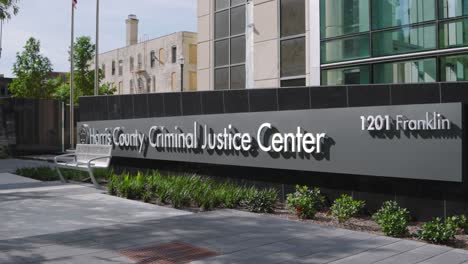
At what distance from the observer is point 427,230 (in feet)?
23.7

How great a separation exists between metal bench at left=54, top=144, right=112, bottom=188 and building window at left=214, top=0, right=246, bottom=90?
12451mm

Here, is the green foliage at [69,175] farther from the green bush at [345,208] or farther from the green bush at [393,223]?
the green bush at [393,223]

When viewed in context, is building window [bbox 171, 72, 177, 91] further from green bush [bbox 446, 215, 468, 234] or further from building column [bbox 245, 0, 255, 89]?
green bush [bbox 446, 215, 468, 234]

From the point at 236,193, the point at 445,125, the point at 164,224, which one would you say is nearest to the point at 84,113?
the point at 236,193

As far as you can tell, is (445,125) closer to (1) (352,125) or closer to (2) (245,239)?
(1) (352,125)

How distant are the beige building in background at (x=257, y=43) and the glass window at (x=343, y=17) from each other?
0.30m

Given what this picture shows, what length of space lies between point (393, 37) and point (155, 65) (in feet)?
148

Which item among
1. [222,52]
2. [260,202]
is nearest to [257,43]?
[222,52]

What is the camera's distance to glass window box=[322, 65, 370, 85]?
633 inches

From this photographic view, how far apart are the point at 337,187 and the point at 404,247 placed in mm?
2855

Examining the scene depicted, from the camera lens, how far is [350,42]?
53.4ft

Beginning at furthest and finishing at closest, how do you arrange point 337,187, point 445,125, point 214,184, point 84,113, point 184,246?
point 84,113 → point 214,184 → point 337,187 → point 445,125 → point 184,246

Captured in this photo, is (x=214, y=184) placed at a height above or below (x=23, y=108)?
below

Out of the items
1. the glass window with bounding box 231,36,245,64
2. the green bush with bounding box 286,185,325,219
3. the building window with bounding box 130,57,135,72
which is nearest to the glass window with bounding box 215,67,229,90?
the glass window with bounding box 231,36,245,64
